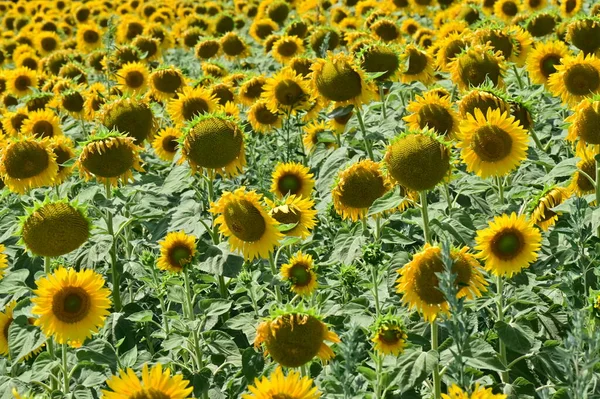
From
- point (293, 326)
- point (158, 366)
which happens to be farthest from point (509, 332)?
point (158, 366)

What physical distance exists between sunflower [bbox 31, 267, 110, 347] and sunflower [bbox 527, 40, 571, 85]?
11.2 feet

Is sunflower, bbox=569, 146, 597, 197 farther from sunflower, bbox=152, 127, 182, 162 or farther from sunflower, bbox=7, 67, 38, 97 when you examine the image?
sunflower, bbox=7, 67, 38, 97

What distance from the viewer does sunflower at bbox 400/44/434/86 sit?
5867 millimetres

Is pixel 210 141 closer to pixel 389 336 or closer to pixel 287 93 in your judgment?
pixel 287 93

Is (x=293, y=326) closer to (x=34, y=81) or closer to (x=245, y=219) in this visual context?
(x=245, y=219)

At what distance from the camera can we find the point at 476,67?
191 inches

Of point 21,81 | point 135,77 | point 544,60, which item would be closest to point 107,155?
point 135,77

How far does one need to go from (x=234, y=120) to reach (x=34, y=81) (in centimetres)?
469

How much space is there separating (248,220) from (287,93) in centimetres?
190

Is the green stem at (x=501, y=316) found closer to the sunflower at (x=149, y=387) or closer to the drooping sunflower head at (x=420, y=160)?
the drooping sunflower head at (x=420, y=160)

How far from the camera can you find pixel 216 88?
5.91 m

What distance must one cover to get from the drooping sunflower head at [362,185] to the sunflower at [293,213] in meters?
0.22

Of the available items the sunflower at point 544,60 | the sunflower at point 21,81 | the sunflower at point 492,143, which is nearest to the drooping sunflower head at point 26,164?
the sunflower at point 492,143

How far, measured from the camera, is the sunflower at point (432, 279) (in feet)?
9.98
